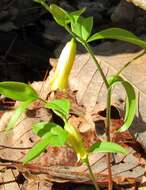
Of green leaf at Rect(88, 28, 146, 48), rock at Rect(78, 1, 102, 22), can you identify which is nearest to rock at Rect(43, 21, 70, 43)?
rock at Rect(78, 1, 102, 22)

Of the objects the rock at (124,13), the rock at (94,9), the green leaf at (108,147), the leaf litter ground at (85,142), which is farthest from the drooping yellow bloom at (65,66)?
the rock at (94,9)

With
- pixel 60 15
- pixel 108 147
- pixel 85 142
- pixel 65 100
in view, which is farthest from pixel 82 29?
pixel 85 142

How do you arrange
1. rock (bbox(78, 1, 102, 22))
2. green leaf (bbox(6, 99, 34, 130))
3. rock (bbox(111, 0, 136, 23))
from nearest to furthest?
1. green leaf (bbox(6, 99, 34, 130))
2. rock (bbox(111, 0, 136, 23))
3. rock (bbox(78, 1, 102, 22))

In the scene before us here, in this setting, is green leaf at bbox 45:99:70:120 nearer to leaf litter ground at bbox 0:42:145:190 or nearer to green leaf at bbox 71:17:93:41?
green leaf at bbox 71:17:93:41

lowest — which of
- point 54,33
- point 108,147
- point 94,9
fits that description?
point 108,147

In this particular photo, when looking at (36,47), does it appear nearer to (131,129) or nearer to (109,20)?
(109,20)

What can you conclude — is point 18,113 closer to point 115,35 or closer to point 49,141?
point 49,141

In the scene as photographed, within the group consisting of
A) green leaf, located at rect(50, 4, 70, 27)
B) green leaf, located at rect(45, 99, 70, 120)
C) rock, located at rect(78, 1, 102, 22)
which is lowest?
green leaf, located at rect(45, 99, 70, 120)
